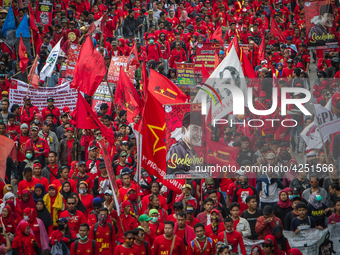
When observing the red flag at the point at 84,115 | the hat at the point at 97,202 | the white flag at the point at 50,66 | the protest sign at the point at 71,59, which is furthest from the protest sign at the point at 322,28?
the hat at the point at 97,202

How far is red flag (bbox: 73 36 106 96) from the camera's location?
14359mm

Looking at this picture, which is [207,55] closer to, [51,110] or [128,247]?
[51,110]

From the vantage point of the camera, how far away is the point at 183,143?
1076cm

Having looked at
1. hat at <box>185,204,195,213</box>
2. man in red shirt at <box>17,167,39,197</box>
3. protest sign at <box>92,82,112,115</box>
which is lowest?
hat at <box>185,204,195,213</box>

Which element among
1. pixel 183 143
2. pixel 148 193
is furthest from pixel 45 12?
pixel 183 143

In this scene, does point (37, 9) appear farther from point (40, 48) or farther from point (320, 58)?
point (320, 58)

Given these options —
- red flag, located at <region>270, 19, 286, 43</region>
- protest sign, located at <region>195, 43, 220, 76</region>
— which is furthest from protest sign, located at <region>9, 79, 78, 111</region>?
red flag, located at <region>270, 19, 286, 43</region>

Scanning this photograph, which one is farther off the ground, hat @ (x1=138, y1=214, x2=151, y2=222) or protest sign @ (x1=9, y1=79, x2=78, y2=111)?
protest sign @ (x1=9, y1=79, x2=78, y2=111)

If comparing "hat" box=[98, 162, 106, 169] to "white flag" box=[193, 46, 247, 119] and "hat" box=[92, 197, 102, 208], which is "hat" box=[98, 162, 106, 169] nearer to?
"hat" box=[92, 197, 102, 208]

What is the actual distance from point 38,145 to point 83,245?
4404 mm

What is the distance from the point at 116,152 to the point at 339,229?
18.9 feet

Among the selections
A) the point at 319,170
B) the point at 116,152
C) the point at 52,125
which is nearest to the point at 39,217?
the point at 116,152

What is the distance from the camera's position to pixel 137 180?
1055 cm

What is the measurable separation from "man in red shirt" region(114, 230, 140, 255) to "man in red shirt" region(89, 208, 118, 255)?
2.22 feet
